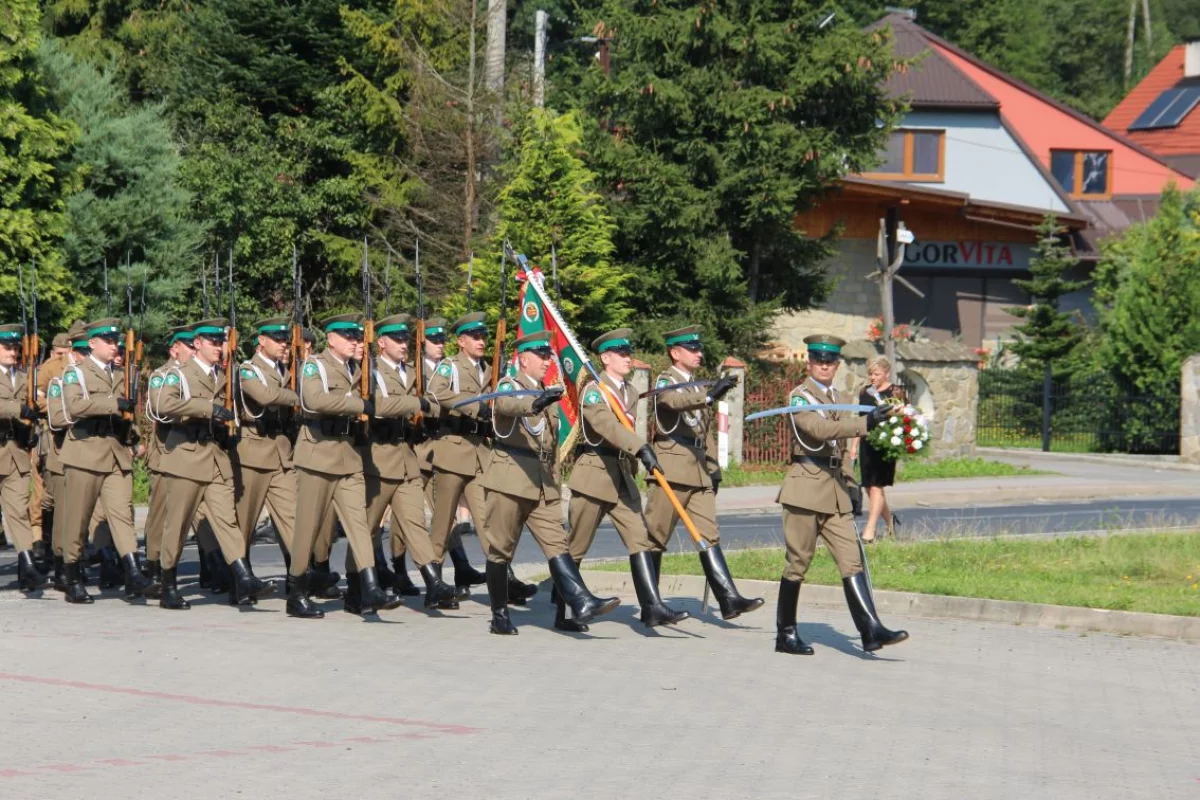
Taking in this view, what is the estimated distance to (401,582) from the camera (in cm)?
1366

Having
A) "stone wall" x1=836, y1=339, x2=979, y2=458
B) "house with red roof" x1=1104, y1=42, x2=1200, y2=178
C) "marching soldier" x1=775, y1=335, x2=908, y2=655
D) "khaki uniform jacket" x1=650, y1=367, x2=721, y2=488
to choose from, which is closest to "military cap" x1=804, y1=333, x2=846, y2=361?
"marching soldier" x1=775, y1=335, x2=908, y2=655

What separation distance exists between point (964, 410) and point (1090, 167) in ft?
84.7

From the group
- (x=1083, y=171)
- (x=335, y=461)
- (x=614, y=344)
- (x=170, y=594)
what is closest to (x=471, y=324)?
(x=335, y=461)

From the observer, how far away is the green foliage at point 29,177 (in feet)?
73.6

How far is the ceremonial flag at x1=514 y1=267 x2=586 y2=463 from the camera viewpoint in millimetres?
12258

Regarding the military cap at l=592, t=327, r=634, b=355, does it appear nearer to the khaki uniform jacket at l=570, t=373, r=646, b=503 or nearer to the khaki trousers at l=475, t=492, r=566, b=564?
the khaki uniform jacket at l=570, t=373, r=646, b=503

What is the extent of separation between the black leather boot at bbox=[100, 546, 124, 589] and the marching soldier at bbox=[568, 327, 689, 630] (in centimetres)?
419

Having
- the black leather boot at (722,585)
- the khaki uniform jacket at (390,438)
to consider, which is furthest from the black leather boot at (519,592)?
the black leather boot at (722,585)

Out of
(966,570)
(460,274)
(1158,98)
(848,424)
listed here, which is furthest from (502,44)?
(1158,98)

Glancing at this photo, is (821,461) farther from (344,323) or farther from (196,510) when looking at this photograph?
(196,510)

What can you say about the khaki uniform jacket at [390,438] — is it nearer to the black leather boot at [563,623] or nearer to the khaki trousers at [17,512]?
the black leather boot at [563,623]

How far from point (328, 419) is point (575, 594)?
2.15 m

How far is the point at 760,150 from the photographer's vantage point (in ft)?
96.3

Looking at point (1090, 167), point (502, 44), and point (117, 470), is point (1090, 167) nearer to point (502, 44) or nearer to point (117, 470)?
point (502, 44)
